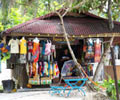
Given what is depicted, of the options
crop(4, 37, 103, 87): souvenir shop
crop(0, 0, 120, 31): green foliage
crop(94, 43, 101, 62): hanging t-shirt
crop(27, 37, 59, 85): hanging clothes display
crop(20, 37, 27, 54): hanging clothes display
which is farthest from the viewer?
crop(94, 43, 101, 62): hanging t-shirt

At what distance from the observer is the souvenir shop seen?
7785 millimetres

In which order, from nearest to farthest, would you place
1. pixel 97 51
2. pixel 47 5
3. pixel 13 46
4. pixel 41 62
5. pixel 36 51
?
pixel 47 5 → pixel 13 46 → pixel 36 51 → pixel 41 62 → pixel 97 51

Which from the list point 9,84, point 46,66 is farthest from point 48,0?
point 9,84

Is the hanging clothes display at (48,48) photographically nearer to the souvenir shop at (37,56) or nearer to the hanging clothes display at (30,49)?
the souvenir shop at (37,56)

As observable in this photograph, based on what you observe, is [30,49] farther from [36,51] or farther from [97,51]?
[97,51]

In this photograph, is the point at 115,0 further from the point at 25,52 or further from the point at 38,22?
the point at 25,52

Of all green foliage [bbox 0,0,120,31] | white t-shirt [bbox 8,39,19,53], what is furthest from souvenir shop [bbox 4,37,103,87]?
green foliage [bbox 0,0,120,31]

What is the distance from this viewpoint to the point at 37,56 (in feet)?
26.0

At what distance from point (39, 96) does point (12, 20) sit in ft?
26.4

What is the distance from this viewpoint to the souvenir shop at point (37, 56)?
7785mm

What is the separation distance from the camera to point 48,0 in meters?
→ 7.05

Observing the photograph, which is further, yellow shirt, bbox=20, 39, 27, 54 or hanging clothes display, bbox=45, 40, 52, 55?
hanging clothes display, bbox=45, 40, 52, 55

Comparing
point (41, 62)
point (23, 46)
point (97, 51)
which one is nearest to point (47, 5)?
point (23, 46)

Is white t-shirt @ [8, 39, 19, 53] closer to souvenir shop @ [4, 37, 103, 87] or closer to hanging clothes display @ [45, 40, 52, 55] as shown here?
souvenir shop @ [4, 37, 103, 87]
